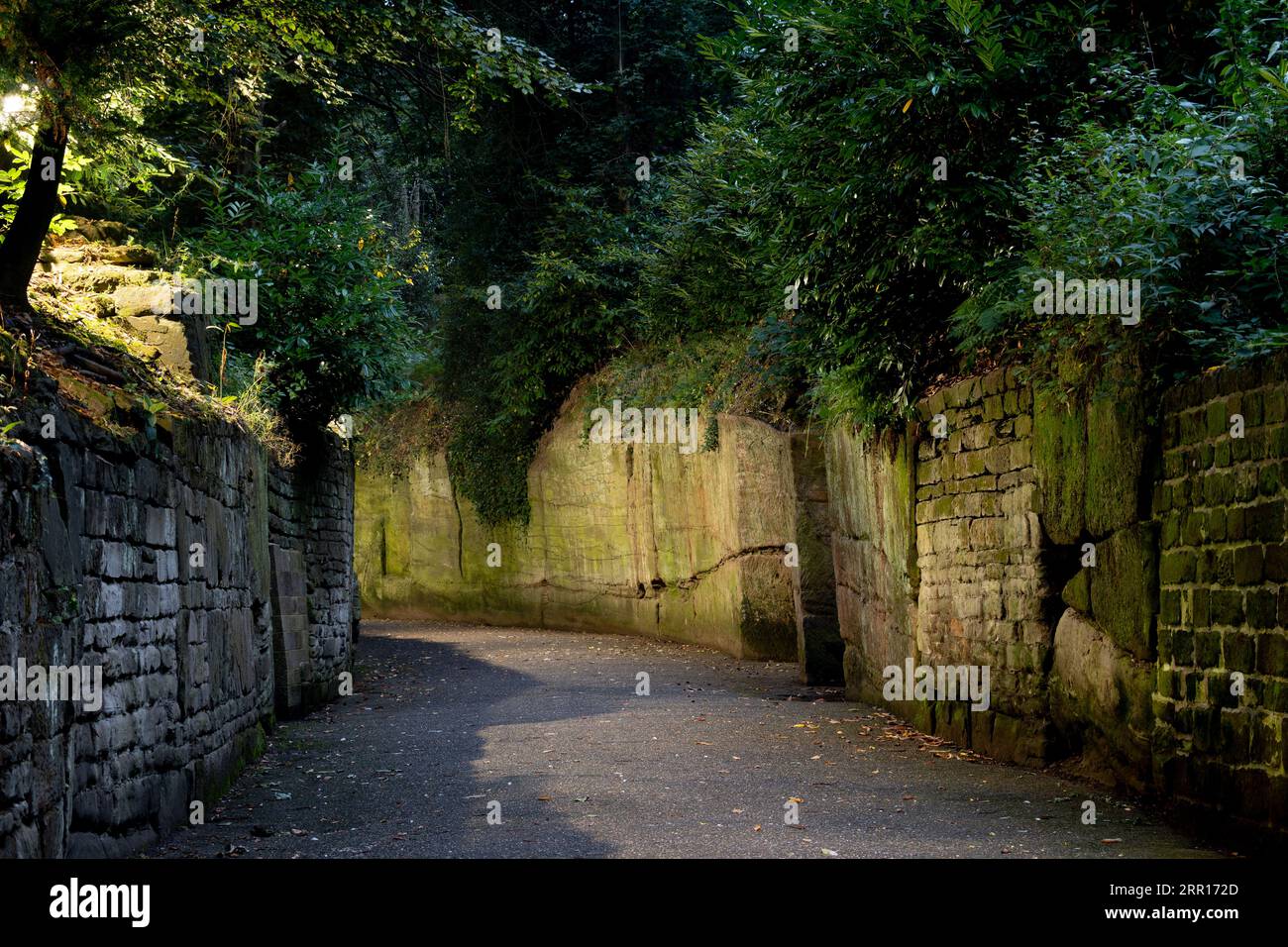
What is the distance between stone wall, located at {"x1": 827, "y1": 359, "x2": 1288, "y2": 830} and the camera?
5.39 metres

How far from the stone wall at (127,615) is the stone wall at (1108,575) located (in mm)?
4979

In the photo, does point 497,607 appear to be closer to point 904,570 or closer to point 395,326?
point 395,326

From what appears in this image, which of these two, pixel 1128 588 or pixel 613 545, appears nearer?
pixel 1128 588

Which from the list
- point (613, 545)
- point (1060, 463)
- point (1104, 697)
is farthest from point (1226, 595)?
point (613, 545)

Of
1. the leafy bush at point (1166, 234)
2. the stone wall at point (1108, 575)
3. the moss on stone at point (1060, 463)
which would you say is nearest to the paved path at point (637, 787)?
the stone wall at point (1108, 575)

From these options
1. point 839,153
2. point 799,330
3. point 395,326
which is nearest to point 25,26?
point 839,153

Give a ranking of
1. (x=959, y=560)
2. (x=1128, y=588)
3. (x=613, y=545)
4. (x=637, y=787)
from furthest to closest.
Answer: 1. (x=613, y=545)
2. (x=959, y=560)
3. (x=637, y=787)
4. (x=1128, y=588)

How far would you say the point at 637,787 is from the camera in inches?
300

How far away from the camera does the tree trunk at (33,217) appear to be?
640cm

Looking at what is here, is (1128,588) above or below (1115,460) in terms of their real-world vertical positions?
below

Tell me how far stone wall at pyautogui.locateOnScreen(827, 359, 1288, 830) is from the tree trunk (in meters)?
5.90

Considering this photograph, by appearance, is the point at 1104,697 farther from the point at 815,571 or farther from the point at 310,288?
the point at 310,288

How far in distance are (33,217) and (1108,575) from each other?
20.8 feet

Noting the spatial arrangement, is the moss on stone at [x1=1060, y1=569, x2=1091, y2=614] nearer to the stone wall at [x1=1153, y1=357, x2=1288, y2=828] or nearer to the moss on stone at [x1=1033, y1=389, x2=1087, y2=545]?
the moss on stone at [x1=1033, y1=389, x2=1087, y2=545]
